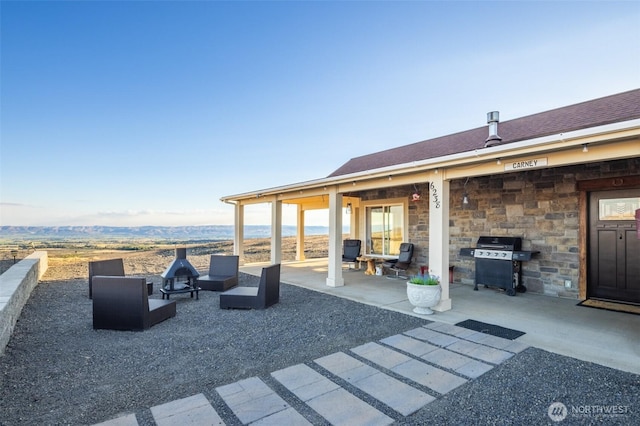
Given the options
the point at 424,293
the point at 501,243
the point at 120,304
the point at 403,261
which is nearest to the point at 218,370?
the point at 120,304

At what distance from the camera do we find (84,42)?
8.83 meters

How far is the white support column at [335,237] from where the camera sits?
741cm

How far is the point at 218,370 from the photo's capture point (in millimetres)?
3170

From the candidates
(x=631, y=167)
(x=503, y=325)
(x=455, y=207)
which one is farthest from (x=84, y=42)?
(x=631, y=167)

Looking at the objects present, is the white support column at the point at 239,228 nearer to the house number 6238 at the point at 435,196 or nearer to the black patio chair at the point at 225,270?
the black patio chair at the point at 225,270

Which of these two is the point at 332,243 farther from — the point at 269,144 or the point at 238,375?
the point at 269,144

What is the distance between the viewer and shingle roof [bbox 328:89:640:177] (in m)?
5.82

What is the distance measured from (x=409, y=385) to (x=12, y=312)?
17.5ft

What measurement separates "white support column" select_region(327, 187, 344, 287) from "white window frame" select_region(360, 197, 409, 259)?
266 cm

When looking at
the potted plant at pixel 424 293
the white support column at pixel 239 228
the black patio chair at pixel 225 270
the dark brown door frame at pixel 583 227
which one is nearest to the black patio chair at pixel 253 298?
the black patio chair at pixel 225 270

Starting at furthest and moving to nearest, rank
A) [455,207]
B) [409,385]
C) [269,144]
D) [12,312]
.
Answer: [269,144], [455,207], [12,312], [409,385]

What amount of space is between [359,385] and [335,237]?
4638 millimetres

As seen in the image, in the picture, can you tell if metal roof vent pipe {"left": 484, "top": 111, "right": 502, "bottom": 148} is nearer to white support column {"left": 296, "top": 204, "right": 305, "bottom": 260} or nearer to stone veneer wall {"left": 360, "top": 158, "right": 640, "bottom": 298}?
stone veneer wall {"left": 360, "top": 158, "right": 640, "bottom": 298}

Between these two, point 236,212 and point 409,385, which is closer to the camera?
point 409,385
